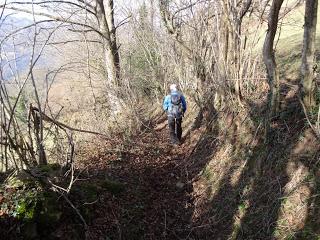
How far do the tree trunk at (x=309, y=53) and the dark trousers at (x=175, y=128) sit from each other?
16.0 ft

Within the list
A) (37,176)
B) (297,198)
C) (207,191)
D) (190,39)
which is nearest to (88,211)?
(37,176)

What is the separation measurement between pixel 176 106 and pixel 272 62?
4.32 m

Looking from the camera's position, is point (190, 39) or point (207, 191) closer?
point (207, 191)

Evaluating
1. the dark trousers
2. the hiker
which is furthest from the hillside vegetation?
the hiker

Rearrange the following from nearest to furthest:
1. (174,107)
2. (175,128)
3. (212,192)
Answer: (212,192) < (174,107) < (175,128)

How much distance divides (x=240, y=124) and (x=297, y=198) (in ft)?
10.1

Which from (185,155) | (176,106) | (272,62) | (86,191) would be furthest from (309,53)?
(176,106)

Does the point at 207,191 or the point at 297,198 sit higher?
the point at 297,198

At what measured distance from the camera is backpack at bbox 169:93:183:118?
10.3m

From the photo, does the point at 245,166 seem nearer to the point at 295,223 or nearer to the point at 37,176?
the point at 295,223

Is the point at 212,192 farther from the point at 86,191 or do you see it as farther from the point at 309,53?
the point at 309,53

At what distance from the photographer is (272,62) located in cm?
630

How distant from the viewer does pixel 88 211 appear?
217 inches

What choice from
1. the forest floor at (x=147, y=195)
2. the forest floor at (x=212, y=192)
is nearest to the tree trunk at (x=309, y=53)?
the forest floor at (x=212, y=192)
